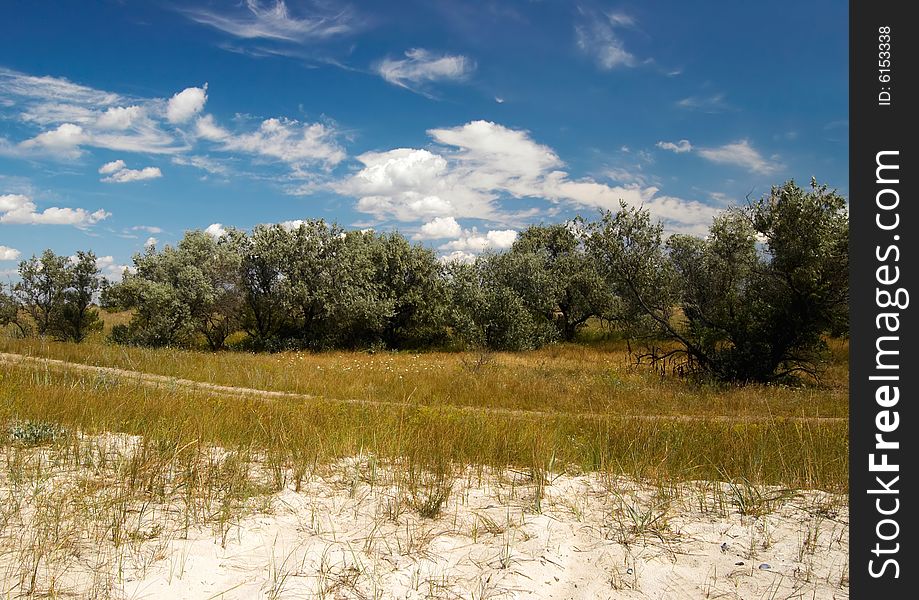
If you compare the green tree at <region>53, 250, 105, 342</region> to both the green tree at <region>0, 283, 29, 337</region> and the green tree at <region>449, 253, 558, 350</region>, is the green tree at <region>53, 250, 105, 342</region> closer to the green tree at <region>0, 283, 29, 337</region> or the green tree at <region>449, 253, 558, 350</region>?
the green tree at <region>0, 283, 29, 337</region>

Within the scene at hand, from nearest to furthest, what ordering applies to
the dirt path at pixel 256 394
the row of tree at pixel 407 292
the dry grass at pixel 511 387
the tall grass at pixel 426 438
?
the tall grass at pixel 426 438 < the dirt path at pixel 256 394 < the dry grass at pixel 511 387 < the row of tree at pixel 407 292

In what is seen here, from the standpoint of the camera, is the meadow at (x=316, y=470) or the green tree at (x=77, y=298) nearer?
the meadow at (x=316, y=470)

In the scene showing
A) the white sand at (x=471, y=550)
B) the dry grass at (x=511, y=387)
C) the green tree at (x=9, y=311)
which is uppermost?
the green tree at (x=9, y=311)

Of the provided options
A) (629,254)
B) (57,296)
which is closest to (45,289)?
(57,296)

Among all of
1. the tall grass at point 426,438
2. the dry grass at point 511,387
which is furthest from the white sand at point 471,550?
the dry grass at point 511,387

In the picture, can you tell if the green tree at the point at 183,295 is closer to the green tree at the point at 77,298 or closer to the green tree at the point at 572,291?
the green tree at the point at 77,298

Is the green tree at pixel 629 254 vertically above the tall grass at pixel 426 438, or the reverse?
the green tree at pixel 629 254

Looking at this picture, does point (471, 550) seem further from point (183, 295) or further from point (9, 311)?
point (9, 311)

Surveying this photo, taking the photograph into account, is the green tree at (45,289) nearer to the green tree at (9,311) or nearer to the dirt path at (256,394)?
the green tree at (9,311)

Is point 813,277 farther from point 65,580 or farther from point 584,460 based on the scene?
point 65,580

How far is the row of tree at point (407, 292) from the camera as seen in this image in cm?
2311

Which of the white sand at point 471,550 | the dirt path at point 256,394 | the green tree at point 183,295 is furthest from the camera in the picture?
the green tree at point 183,295

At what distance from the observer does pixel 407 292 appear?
40688mm
